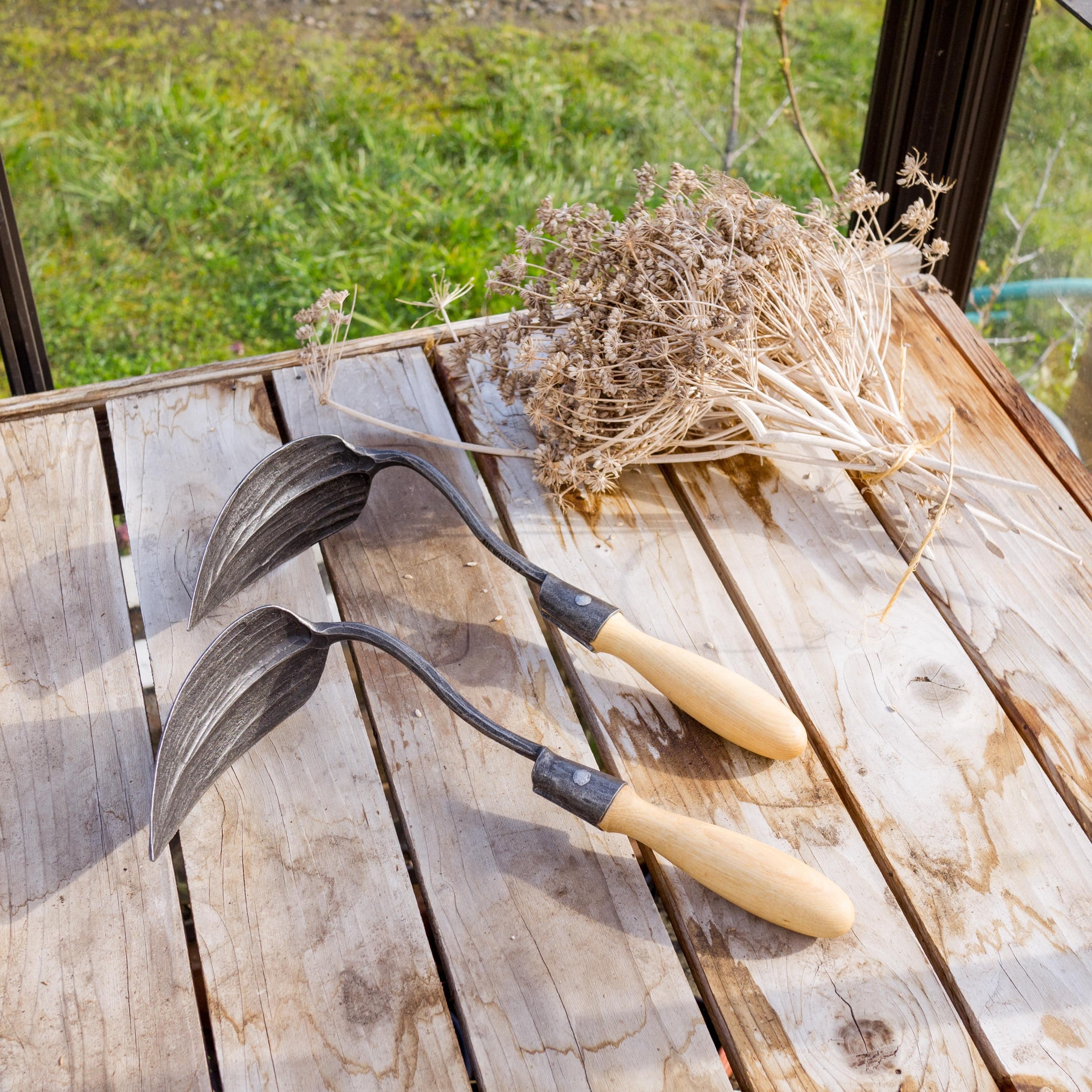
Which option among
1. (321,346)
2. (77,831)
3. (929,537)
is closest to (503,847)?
(77,831)

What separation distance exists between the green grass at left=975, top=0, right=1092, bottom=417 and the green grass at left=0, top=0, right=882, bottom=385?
88cm

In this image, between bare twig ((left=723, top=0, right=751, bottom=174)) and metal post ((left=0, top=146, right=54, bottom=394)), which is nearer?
metal post ((left=0, top=146, right=54, bottom=394))

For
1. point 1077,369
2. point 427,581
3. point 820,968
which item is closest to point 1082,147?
point 1077,369

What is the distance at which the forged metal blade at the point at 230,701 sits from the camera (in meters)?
0.94

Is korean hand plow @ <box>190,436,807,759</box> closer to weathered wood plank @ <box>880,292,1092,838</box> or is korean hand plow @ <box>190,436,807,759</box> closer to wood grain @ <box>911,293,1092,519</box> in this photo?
weathered wood plank @ <box>880,292,1092,838</box>

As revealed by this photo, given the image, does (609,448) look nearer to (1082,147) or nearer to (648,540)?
(648,540)

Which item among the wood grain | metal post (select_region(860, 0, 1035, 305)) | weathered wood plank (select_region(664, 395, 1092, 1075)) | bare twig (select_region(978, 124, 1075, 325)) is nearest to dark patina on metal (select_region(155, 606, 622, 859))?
weathered wood plank (select_region(664, 395, 1092, 1075))

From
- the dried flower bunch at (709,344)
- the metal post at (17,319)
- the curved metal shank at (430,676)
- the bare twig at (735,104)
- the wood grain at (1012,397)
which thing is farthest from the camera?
the bare twig at (735,104)

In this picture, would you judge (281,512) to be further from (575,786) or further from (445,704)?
(575,786)

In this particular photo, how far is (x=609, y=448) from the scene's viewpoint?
1.27 m

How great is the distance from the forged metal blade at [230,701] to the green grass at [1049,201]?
1.31m

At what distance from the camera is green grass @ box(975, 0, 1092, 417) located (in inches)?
65.2

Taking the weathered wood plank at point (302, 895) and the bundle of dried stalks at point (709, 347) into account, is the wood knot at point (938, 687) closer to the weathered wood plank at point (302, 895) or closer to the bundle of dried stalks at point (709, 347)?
the bundle of dried stalks at point (709, 347)

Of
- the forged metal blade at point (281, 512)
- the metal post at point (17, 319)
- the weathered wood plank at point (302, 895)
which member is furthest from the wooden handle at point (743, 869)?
the metal post at point (17, 319)
